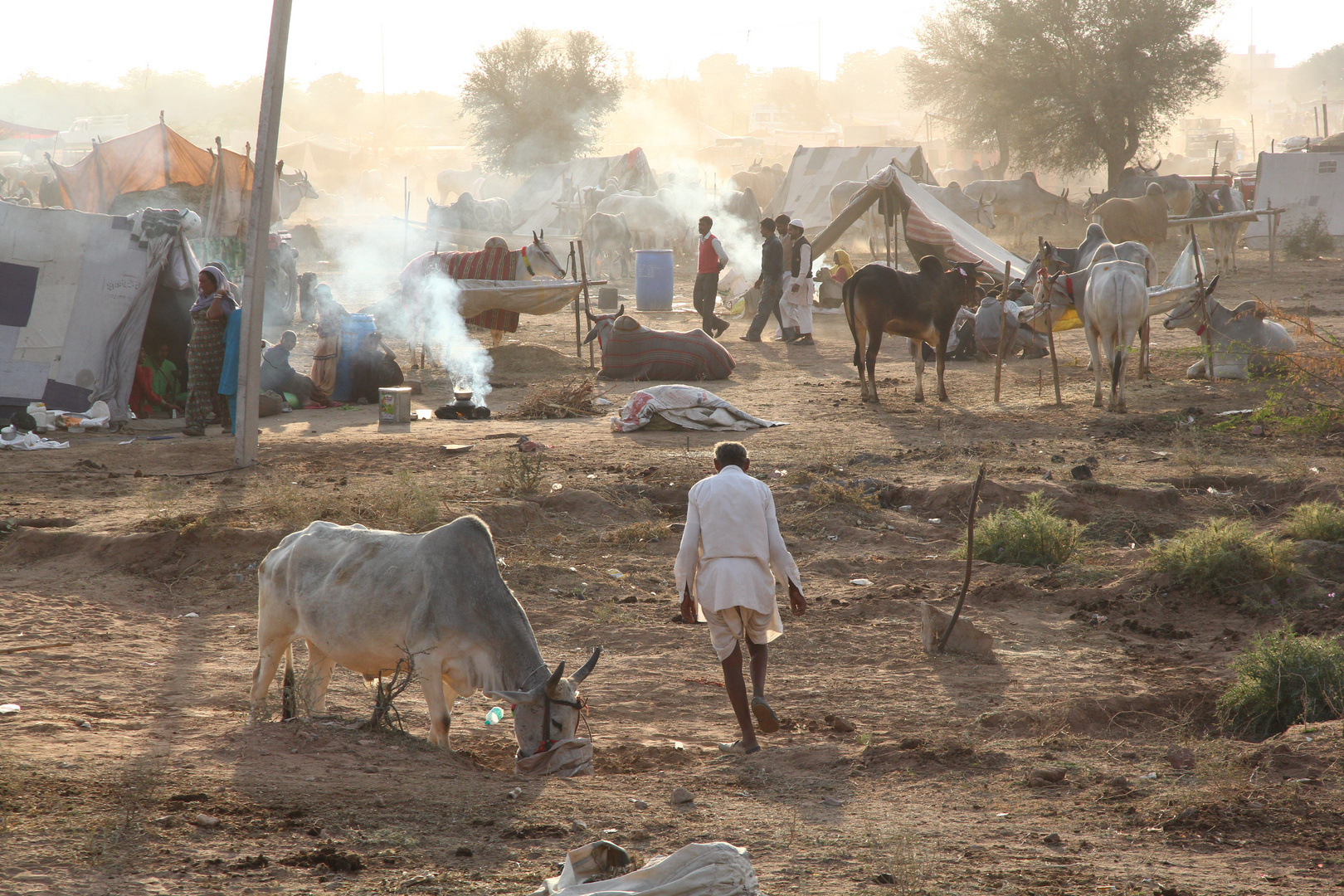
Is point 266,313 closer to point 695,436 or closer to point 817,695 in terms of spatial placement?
point 695,436

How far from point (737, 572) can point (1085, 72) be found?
32.4 meters

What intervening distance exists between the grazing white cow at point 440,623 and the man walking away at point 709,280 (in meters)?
13.8

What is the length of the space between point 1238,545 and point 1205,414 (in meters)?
5.05

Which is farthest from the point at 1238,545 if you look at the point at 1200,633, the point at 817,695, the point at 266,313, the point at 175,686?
the point at 266,313

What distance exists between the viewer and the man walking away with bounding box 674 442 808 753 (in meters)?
4.72

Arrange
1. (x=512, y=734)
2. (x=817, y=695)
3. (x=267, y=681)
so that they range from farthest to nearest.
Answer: (x=817, y=695) → (x=512, y=734) → (x=267, y=681)

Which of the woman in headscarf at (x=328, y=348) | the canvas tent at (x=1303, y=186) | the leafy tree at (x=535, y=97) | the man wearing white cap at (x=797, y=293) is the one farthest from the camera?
the leafy tree at (x=535, y=97)

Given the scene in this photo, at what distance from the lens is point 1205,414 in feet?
36.6

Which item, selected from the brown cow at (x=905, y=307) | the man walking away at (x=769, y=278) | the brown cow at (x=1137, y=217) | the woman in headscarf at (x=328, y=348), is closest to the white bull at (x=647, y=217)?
the brown cow at (x=1137, y=217)

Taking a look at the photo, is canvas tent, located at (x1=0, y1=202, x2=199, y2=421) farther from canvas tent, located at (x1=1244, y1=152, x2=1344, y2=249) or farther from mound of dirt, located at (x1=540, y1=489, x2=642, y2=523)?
canvas tent, located at (x1=1244, y1=152, x2=1344, y2=249)

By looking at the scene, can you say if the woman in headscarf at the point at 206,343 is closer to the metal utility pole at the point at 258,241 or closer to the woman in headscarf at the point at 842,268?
the metal utility pole at the point at 258,241

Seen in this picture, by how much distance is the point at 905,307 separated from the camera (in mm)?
12555

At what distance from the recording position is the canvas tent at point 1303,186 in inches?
1077

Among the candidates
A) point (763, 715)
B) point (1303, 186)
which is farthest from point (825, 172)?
point (763, 715)
